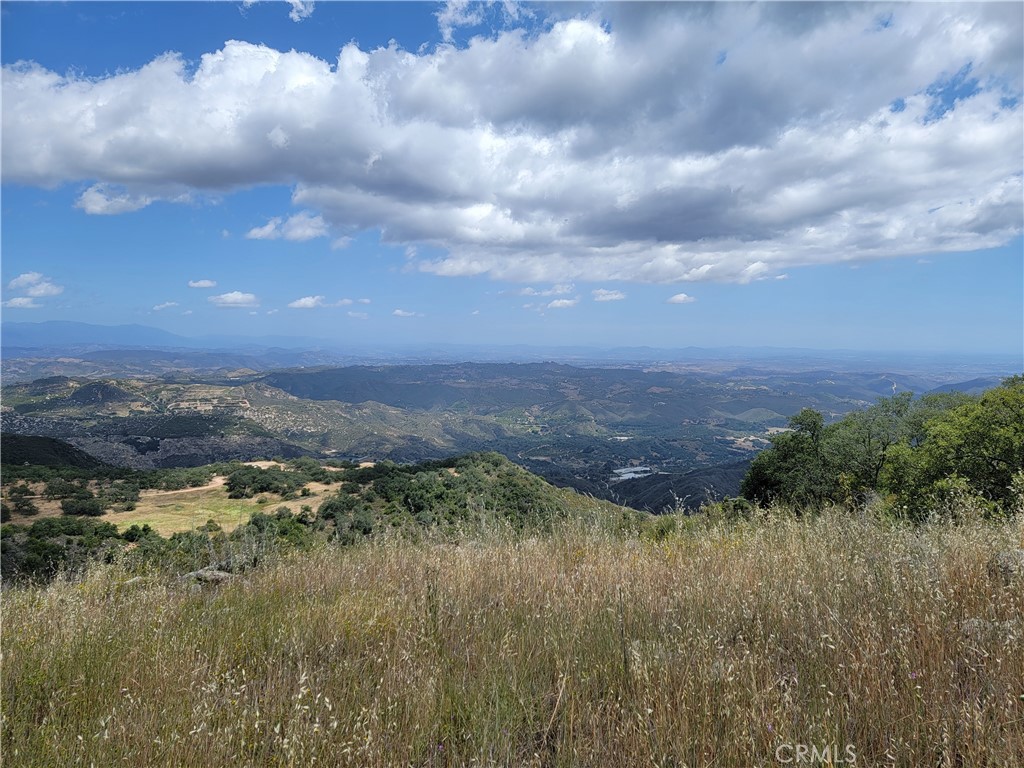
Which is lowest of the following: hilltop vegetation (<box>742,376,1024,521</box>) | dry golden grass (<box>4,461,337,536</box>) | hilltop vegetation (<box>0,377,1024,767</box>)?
dry golden grass (<box>4,461,337,536</box>)

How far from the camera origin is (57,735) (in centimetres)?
249

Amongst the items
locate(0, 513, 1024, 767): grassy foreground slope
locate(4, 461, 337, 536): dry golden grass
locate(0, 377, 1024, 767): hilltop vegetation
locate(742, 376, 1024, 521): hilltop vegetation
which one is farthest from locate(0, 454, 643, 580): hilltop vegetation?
locate(742, 376, 1024, 521): hilltop vegetation

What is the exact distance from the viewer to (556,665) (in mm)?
2895

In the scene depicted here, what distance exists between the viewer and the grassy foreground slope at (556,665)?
2.22 meters

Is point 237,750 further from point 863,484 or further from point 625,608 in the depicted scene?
point 863,484

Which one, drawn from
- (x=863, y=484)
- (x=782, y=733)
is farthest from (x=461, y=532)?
(x=863, y=484)

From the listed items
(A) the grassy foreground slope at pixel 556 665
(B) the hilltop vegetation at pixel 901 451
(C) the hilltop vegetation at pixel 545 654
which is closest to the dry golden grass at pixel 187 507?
(C) the hilltop vegetation at pixel 545 654

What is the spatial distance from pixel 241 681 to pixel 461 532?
360 cm

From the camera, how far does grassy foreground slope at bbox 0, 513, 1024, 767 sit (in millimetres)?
2217

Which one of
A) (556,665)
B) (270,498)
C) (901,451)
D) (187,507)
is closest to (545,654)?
(556,665)

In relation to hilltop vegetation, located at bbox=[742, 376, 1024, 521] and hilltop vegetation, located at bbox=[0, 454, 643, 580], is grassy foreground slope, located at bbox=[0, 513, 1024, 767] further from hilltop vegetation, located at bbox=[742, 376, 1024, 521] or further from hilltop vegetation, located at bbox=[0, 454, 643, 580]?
hilltop vegetation, located at bbox=[742, 376, 1024, 521]

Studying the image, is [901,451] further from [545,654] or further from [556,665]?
[556,665]

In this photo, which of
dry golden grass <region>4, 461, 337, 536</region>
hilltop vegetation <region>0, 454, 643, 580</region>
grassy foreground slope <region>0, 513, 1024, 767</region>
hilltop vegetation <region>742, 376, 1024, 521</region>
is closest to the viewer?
grassy foreground slope <region>0, 513, 1024, 767</region>

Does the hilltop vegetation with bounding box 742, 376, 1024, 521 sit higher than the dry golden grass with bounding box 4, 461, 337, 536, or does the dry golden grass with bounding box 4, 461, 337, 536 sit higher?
the hilltop vegetation with bounding box 742, 376, 1024, 521
